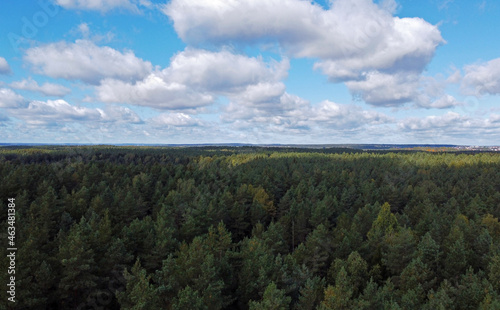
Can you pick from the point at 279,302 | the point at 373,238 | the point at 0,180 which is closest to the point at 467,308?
the point at 373,238

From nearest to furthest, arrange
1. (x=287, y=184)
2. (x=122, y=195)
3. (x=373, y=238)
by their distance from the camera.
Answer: (x=373, y=238)
(x=122, y=195)
(x=287, y=184)

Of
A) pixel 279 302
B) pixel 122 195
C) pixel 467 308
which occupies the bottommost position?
pixel 467 308

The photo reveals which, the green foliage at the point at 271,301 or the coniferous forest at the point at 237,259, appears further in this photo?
the coniferous forest at the point at 237,259

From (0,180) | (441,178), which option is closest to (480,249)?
(441,178)

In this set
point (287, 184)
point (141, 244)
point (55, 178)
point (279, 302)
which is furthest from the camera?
point (287, 184)

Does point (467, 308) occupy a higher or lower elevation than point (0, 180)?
lower

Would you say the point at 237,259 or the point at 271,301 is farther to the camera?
the point at 237,259

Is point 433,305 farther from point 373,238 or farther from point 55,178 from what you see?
point 55,178

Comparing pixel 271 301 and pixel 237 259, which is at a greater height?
pixel 271 301

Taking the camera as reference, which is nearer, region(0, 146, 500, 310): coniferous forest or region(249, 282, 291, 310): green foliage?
region(249, 282, 291, 310): green foliage

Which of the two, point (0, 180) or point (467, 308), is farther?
point (0, 180)
